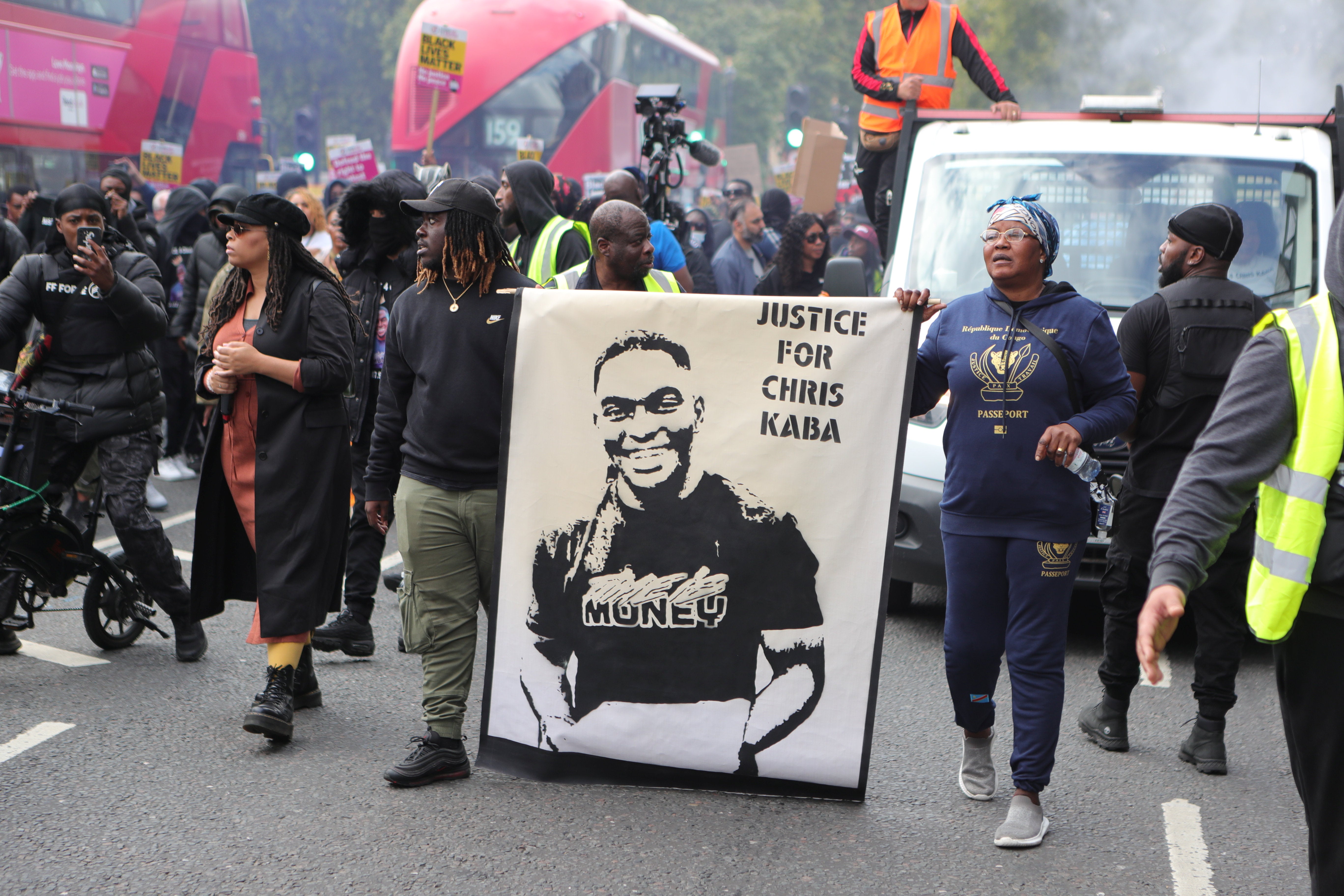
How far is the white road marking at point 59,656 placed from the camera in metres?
5.43

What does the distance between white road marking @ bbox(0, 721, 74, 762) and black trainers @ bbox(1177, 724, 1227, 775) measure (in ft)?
12.7

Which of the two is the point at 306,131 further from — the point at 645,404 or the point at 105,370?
the point at 645,404

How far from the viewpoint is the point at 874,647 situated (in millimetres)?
3891

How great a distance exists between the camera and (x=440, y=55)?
47.4 feet

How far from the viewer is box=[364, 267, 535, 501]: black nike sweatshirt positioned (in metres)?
4.11

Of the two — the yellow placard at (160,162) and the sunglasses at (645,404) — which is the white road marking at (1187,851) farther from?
the yellow placard at (160,162)

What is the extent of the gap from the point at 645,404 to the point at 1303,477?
2.06 m

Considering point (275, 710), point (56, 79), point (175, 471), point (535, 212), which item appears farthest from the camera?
point (56, 79)

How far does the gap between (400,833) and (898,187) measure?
4.33 m

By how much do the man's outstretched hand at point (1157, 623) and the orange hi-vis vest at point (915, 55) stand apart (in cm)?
609

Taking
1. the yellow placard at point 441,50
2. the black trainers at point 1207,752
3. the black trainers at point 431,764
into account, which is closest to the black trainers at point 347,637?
the black trainers at point 431,764

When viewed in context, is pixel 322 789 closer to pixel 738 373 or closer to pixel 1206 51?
pixel 738 373

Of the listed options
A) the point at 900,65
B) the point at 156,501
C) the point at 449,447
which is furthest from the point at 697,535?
the point at 156,501

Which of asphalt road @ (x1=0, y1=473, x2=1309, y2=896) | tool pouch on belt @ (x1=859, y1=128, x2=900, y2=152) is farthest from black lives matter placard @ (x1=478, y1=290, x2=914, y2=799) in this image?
tool pouch on belt @ (x1=859, y1=128, x2=900, y2=152)
